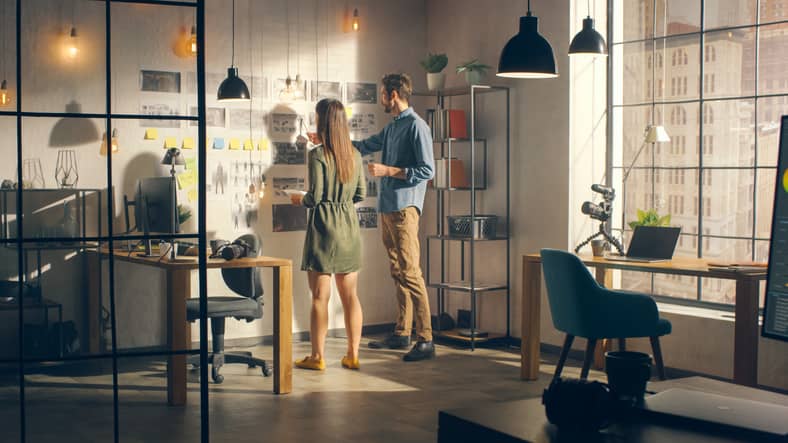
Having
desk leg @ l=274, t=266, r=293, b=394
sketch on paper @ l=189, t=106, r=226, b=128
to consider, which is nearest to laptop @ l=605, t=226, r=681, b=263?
desk leg @ l=274, t=266, r=293, b=394

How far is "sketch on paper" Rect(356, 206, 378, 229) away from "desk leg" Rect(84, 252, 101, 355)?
4.24 m

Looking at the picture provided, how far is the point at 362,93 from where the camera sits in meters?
7.70

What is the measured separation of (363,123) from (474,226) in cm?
136

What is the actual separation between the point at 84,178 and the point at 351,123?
428 cm

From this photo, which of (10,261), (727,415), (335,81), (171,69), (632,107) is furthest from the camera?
(335,81)

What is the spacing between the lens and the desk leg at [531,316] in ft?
19.2

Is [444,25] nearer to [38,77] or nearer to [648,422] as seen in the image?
[38,77]

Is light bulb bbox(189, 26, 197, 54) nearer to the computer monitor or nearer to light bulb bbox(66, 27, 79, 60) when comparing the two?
light bulb bbox(66, 27, 79, 60)

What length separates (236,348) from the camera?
705 centimetres

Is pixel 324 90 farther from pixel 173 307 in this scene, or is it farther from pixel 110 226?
pixel 110 226

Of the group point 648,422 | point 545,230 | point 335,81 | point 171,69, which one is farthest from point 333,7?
point 648,422

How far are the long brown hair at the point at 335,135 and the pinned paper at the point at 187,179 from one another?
2.24 metres

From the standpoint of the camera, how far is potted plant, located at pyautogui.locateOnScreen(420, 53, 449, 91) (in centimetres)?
740

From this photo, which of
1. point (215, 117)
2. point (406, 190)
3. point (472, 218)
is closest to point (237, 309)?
point (406, 190)
